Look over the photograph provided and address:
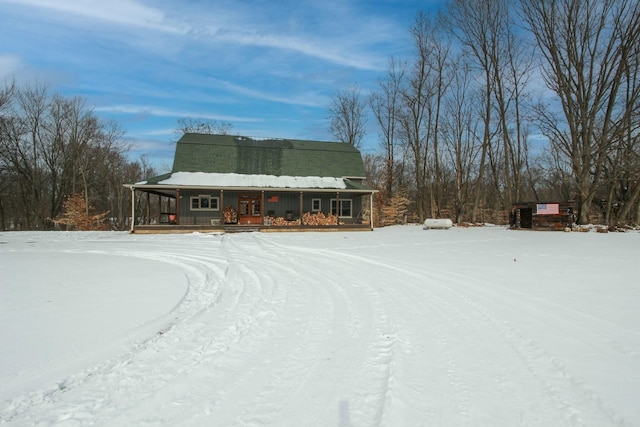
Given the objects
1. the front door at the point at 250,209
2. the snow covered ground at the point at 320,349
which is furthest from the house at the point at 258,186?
the snow covered ground at the point at 320,349

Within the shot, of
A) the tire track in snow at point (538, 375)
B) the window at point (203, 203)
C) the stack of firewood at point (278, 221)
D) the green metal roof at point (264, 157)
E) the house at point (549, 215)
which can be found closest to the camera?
the tire track in snow at point (538, 375)

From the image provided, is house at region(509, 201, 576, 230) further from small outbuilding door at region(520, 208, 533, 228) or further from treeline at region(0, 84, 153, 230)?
treeline at region(0, 84, 153, 230)

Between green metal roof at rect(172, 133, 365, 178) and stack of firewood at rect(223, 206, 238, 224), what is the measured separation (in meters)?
2.65

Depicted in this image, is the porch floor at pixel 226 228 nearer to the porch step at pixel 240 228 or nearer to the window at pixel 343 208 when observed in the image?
the porch step at pixel 240 228

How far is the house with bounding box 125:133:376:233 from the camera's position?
2070 centimetres

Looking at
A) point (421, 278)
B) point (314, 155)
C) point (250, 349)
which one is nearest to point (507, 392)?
point (250, 349)

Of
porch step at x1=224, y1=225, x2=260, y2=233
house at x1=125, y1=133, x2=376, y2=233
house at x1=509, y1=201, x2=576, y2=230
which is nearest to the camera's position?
house at x1=509, y1=201, x2=576, y2=230

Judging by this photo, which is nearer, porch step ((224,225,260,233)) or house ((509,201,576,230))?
house ((509,201,576,230))

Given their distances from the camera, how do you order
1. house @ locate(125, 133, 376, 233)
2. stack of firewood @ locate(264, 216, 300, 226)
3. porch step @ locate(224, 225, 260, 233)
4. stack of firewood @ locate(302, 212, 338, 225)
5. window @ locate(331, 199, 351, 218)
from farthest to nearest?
window @ locate(331, 199, 351, 218) → stack of firewood @ locate(302, 212, 338, 225) → stack of firewood @ locate(264, 216, 300, 226) → house @ locate(125, 133, 376, 233) → porch step @ locate(224, 225, 260, 233)


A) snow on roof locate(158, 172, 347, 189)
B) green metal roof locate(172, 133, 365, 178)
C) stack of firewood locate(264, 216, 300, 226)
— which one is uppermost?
green metal roof locate(172, 133, 365, 178)

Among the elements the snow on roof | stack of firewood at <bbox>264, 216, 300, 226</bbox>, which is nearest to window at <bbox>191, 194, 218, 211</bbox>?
the snow on roof

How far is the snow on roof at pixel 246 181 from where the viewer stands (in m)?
20.6

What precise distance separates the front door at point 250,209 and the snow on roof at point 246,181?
1.24 m

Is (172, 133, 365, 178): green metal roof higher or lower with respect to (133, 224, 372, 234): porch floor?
higher
